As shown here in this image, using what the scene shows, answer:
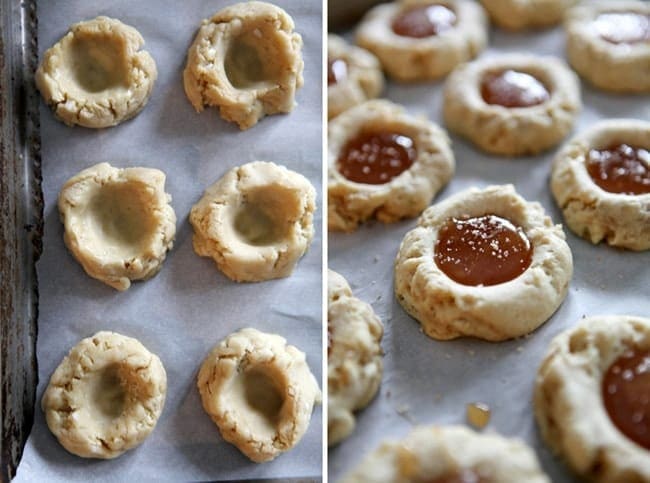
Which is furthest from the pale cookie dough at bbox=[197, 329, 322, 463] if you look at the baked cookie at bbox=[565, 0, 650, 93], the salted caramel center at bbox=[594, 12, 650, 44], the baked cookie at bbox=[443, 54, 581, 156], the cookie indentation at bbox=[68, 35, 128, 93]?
the salted caramel center at bbox=[594, 12, 650, 44]

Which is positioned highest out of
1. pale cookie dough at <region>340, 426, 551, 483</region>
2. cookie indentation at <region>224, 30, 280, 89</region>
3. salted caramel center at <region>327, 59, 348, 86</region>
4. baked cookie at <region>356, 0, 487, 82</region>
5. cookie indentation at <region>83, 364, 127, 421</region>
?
cookie indentation at <region>224, 30, 280, 89</region>

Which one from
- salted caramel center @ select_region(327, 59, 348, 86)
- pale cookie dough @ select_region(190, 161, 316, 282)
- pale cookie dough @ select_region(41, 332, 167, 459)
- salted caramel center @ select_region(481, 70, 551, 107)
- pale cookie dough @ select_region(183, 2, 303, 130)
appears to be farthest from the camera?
salted caramel center @ select_region(327, 59, 348, 86)

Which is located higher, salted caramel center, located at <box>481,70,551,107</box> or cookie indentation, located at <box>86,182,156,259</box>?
salted caramel center, located at <box>481,70,551,107</box>

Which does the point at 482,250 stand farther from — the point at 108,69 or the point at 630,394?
the point at 108,69

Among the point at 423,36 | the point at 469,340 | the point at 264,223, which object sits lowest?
the point at 469,340

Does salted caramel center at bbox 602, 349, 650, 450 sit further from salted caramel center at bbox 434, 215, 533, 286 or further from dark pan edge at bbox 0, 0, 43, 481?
dark pan edge at bbox 0, 0, 43, 481

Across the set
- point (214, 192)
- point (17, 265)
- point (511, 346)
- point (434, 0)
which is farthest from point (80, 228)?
point (434, 0)

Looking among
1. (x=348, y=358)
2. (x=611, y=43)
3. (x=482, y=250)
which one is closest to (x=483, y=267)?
(x=482, y=250)
